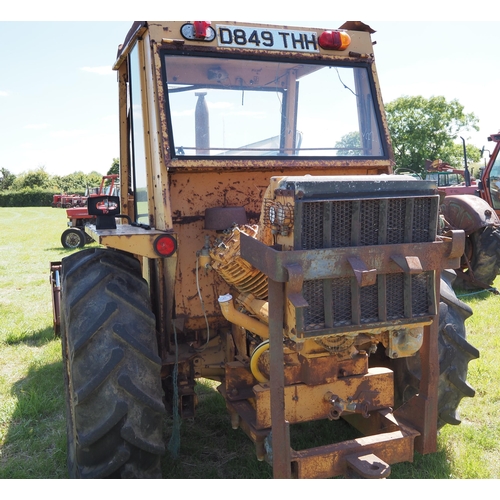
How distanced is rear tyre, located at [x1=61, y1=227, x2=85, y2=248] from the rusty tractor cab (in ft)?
44.7

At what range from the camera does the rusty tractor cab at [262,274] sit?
2512 mm

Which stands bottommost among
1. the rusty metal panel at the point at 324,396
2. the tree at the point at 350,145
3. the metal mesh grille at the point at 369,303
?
the rusty metal panel at the point at 324,396

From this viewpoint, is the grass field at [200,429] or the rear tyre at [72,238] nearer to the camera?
the grass field at [200,429]

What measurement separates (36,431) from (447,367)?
125 inches

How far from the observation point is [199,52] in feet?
11.6

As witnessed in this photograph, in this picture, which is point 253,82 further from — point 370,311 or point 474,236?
point 474,236

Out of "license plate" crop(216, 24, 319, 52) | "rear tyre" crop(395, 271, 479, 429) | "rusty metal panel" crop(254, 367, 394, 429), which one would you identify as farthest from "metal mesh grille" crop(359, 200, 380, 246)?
"license plate" crop(216, 24, 319, 52)

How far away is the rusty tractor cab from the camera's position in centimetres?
251

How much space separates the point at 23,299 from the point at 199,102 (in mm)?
Answer: 6765

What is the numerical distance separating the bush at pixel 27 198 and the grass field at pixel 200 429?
5077 centimetres

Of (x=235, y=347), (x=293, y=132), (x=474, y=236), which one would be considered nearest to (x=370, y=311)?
(x=235, y=347)

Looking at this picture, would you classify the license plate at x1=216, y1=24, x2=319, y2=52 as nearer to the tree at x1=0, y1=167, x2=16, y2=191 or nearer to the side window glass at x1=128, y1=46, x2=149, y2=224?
the side window glass at x1=128, y1=46, x2=149, y2=224

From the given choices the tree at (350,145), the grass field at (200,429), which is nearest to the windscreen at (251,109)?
the tree at (350,145)

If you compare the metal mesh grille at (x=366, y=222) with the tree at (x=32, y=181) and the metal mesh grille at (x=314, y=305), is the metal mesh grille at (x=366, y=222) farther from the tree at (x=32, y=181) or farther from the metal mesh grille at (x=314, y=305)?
the tree at (x=32, y=181)
